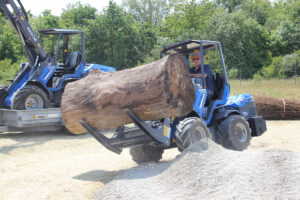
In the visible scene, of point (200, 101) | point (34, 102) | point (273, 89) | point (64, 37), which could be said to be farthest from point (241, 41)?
point (200, 101)

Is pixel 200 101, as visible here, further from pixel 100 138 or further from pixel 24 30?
pixel 24 30

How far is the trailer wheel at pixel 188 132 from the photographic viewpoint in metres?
6.08

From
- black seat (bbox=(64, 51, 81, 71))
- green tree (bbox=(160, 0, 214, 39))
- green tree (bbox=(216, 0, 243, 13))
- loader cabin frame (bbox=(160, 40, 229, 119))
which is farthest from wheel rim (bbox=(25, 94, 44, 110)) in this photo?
green tree (bbox=(216, 0, 243, 13))

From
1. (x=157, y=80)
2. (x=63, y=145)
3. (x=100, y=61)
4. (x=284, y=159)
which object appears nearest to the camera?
(x=284, y=159)

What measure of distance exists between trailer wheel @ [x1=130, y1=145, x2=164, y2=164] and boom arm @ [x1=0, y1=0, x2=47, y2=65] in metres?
6.21

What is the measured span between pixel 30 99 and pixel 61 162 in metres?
4.13

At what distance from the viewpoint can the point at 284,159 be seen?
5.04 meters

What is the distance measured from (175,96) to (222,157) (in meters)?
1.17

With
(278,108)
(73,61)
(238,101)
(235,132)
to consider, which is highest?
(73,61)

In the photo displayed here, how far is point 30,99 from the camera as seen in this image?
11.0 m

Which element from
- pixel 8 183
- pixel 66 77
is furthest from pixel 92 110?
pixel 66 77

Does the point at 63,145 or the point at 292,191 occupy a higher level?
the point at 292,191

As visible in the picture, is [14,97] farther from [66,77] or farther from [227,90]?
[227,90]

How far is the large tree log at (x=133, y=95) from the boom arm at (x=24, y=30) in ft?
19.8
